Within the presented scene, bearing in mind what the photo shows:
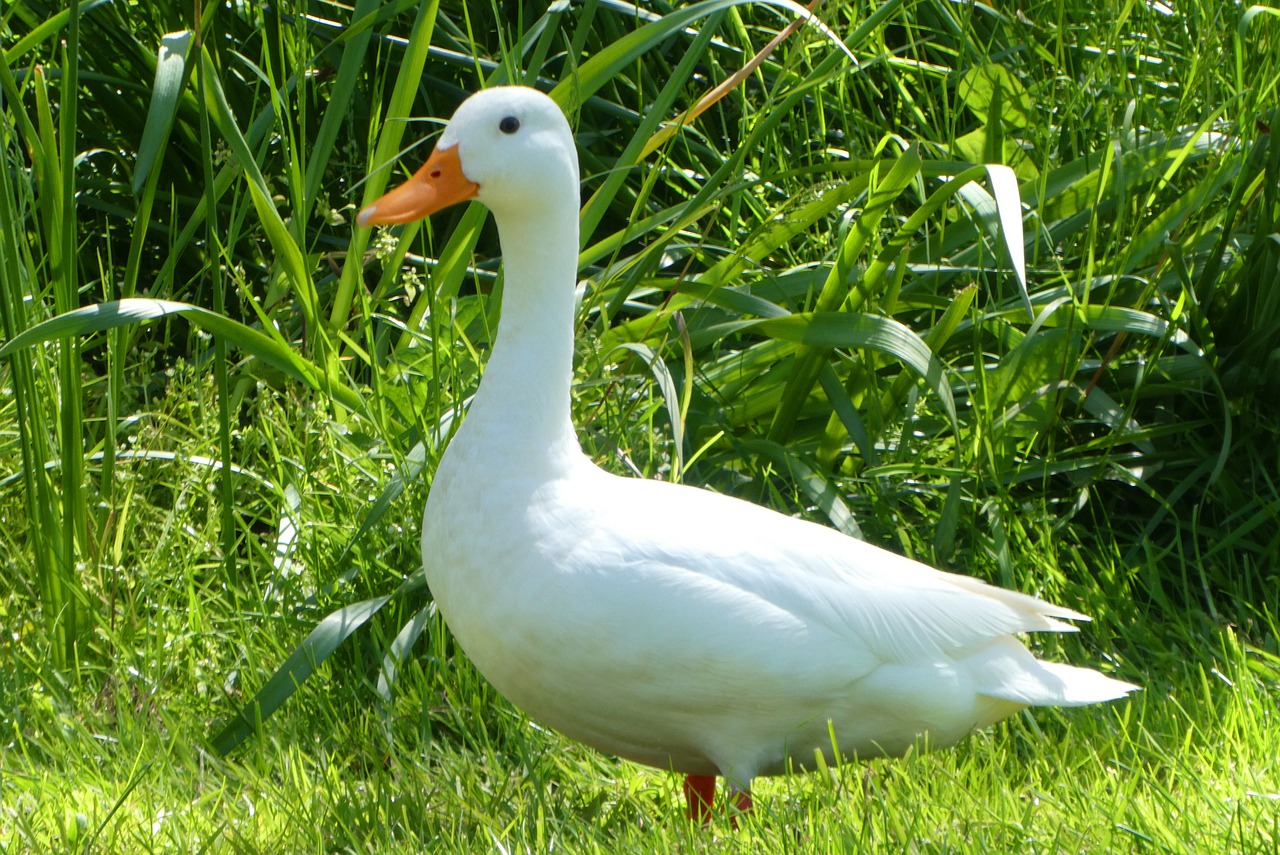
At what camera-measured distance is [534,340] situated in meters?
2.49

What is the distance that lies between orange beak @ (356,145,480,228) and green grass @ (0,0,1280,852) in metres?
0.50

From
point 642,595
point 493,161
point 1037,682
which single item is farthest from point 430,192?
point 1037,682

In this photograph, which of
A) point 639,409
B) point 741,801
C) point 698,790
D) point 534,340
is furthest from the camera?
point 639,409

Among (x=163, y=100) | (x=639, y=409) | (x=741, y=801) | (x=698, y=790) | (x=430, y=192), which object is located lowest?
(x=698, y=790)

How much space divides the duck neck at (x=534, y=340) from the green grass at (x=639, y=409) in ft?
1.63

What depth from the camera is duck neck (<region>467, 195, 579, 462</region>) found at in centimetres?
246

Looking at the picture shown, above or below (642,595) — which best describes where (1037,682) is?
below

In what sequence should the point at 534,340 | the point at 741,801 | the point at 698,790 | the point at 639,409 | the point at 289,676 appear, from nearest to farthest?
the point at 741,801, the point at 534,340, the point at 698,790, the point at 289,676, the point at 639,409

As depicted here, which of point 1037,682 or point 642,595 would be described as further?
point 1037,682

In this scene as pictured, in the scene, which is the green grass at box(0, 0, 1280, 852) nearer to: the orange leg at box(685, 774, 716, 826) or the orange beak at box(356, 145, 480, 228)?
the orange leg at box(685, 774, 716, 826)

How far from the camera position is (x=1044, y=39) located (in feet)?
14.0

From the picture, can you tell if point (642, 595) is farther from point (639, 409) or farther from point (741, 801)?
point (639, 409)

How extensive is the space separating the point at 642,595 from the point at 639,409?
4.17 feet

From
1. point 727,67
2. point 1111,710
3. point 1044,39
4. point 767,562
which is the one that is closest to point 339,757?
point 767,562
